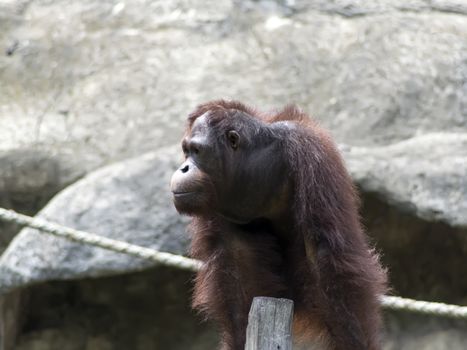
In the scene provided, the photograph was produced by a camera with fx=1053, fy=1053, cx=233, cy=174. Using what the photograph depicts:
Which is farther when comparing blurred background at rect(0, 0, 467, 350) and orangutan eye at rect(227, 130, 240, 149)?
blurred background at rect(0, 0, 467, 350)

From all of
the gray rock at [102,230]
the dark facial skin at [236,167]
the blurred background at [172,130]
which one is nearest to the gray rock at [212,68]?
the blurred background at [172,130]

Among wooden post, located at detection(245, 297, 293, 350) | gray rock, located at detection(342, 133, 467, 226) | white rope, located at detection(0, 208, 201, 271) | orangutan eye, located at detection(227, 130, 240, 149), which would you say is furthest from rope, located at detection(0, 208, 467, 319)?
wooden post, located at detection(245, 297, 293, 350)

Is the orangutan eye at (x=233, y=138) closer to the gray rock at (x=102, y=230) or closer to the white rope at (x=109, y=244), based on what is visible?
the white rope at (x=109, y=244)

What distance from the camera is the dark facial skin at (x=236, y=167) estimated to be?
368cm

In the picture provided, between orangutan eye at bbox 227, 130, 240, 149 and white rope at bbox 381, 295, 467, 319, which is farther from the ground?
orangutan eye at bbox 227, 130, 240, 149

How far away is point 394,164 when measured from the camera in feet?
17.3

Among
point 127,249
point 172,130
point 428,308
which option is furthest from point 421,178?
point 127,249

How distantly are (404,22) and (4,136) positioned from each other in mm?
2383

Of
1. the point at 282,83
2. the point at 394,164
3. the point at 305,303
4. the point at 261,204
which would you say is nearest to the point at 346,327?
the point at 305,303

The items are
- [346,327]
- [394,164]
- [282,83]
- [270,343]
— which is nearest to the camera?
[270,343]

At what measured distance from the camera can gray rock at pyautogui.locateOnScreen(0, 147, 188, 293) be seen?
524 centimetres

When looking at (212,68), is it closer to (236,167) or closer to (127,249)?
(127,249)

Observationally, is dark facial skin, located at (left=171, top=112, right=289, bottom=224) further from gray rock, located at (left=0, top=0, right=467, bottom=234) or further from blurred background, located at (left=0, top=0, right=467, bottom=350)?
gray rock, located at (left=0, top=0, right=467, bottom=234)

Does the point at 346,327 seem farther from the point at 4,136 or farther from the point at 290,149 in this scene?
the point at 4,136
